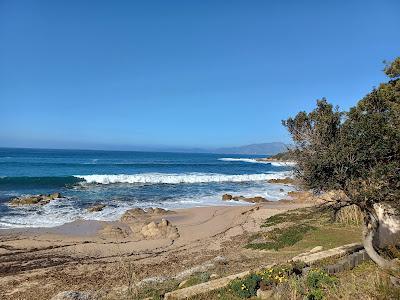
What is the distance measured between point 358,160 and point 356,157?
0.25 feet

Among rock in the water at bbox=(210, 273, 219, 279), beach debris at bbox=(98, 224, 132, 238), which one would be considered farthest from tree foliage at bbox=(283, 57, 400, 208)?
beach debris at bbox=(98, 224, 132, 238)

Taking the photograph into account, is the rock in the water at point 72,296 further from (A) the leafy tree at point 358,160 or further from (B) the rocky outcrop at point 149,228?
(B) the rocky outcrop at point 149,228

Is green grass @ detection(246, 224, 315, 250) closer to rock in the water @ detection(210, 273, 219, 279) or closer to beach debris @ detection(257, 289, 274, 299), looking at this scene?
rock in the water @ detection(210, 273, 219, 279)

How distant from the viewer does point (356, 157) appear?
784 centimetres

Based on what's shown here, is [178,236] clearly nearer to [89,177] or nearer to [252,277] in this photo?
[252,277]

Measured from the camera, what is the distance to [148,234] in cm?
1691

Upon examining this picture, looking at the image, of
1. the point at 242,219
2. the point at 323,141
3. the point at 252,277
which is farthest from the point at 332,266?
the point at 242,219

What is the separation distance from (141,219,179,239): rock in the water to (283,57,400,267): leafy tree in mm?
9878

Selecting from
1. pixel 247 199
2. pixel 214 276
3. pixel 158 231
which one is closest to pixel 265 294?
pixel 214 276

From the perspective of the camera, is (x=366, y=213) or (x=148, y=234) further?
(x=148, y=234)

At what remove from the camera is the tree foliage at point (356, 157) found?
25.6ft

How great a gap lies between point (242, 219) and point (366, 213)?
12766 millimetres

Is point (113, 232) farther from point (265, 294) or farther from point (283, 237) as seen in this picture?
point (265, 294)

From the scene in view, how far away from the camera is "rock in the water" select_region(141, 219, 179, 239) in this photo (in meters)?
16.9
